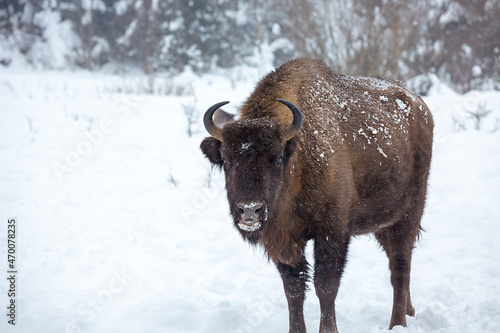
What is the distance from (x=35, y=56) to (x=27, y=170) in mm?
21859

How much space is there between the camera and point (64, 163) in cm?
831

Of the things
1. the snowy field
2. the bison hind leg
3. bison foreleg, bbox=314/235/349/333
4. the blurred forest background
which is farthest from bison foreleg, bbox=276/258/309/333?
the blurred forest background

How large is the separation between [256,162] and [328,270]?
1.13 m

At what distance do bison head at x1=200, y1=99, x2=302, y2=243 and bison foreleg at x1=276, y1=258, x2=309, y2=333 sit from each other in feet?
1.79

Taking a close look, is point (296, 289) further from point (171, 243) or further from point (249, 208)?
point (171, 243)

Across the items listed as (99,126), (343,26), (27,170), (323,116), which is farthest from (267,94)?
(343,26)

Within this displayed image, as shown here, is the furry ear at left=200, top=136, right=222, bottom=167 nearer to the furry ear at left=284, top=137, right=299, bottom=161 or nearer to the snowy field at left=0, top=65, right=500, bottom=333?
the furry ear at left=284, top=137, right=299, bottom=161

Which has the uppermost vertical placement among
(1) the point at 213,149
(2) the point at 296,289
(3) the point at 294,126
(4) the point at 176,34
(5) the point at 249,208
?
(4) the point at 176,34

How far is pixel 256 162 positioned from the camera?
10.5 ft

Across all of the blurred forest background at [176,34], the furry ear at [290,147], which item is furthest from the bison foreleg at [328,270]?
the blurred forest background at [176,34]

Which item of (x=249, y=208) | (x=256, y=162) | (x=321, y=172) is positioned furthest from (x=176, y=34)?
(x=249, y=208)

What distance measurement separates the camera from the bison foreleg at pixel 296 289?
374cm

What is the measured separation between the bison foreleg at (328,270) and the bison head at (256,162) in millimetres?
516

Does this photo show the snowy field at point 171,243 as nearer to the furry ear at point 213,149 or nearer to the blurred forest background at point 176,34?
the furry ear at point 213,149
